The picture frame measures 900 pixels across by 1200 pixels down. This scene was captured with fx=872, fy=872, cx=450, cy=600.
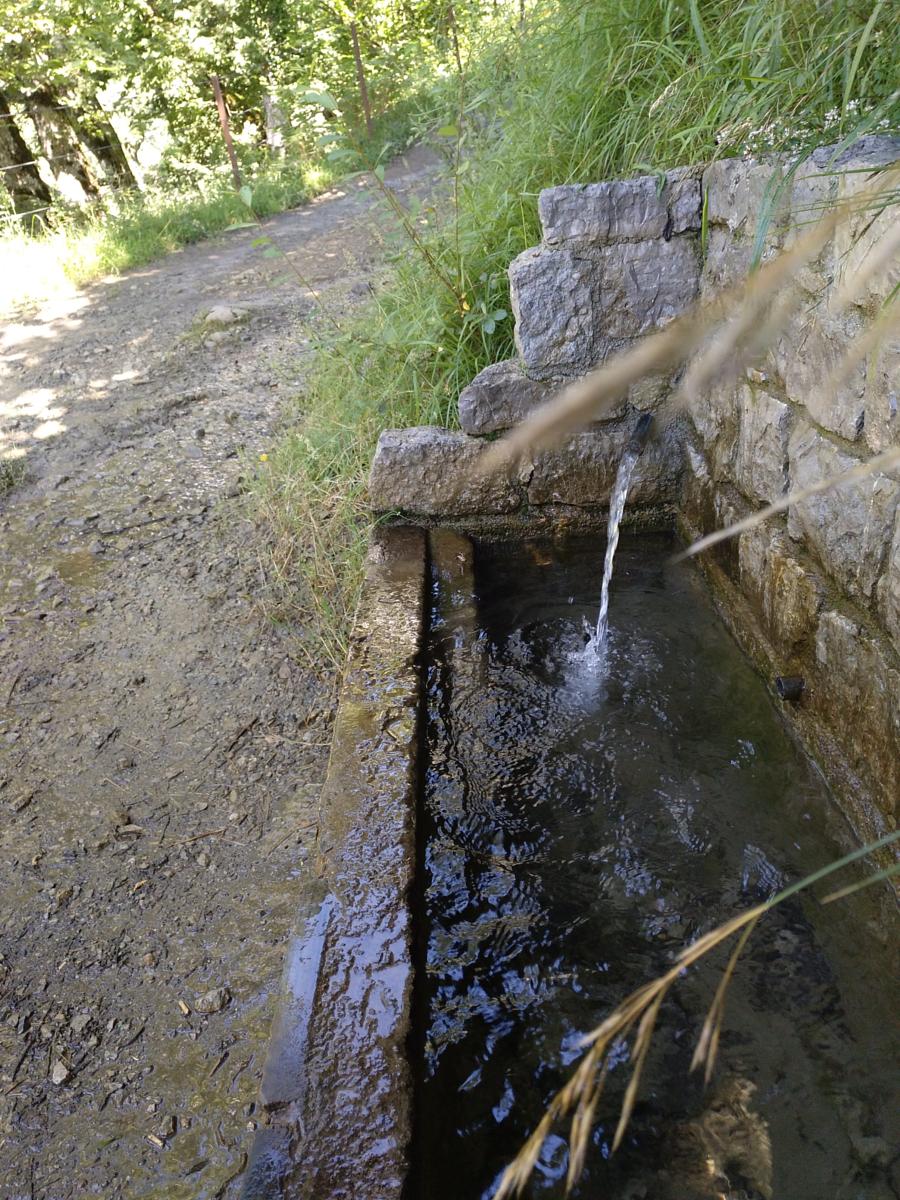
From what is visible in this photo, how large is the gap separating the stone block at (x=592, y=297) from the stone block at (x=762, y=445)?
477mm

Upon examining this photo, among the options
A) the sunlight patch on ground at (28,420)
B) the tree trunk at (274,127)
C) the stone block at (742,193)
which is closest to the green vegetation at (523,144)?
the stone block at (742,193)

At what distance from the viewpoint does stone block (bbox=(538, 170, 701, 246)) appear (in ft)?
8.28

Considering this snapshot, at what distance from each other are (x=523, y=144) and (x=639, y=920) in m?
2.66

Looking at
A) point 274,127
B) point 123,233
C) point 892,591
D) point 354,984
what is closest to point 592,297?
point 892,591

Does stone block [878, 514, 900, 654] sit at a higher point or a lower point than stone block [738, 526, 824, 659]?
higher

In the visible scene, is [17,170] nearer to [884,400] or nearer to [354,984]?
[884,400]

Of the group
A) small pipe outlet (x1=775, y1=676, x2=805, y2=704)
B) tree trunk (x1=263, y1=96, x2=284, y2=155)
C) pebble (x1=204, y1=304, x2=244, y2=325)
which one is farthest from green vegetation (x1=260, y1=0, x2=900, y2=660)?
tree trunk (x1=263, y1=96, x2=284, y2=155)

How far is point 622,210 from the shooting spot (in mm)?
2549

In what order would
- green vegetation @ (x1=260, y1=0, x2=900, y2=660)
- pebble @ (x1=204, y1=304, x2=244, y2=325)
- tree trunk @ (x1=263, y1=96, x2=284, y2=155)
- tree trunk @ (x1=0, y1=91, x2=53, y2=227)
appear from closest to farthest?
green vegetation @ (x1=260, y1=0, x2=900, y2=660) → pebble @ (x1=204, y1=304, x2=244, y2=325) → tree trunk @ (x1=0, y1=91, x2=53, y2=227) → tree trunk @ (x1=263, y1=96, x2=284, y2=155)

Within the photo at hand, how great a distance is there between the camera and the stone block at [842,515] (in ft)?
5.40

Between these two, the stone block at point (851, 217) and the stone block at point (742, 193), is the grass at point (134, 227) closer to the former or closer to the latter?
the stone block at point (742, 193)

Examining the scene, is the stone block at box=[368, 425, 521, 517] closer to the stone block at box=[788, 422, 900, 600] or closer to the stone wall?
the stone wall

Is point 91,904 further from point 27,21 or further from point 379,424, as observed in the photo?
point 27,21

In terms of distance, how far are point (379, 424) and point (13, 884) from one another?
6.79 ft
